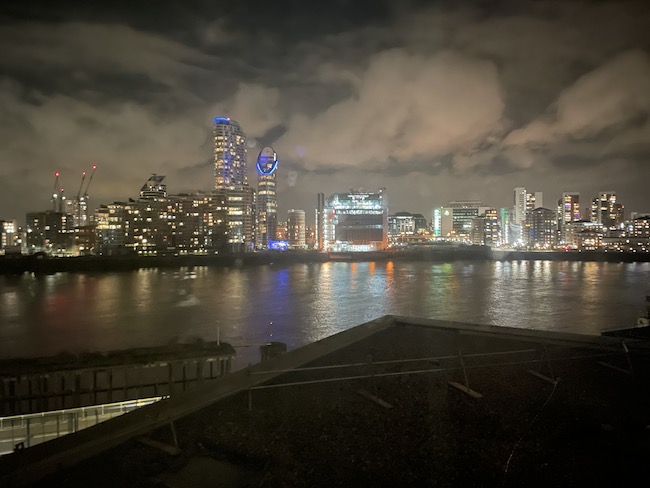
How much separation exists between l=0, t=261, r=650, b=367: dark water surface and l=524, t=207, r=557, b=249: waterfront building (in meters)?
67.5

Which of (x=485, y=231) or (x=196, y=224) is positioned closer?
(x=196, y=224)

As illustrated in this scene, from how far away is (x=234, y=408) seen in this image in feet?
10.6

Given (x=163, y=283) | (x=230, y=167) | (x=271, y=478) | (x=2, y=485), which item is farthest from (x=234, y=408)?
(x=230, y=167)

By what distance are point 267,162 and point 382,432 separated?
9055 centimetres

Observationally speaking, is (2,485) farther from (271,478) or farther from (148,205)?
(148,205)

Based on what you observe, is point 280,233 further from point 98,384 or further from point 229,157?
point 98,384

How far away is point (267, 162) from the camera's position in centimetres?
9069

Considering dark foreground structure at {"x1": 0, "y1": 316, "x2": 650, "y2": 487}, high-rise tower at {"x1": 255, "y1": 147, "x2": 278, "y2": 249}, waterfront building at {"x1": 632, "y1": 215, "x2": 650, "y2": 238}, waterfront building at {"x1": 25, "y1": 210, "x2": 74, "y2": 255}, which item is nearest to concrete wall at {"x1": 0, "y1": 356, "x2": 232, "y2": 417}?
dark foreground structure at {"x1": 0, "y1": 316, "x2": 650, "y2": 487}

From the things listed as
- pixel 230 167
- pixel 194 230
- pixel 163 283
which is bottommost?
pixel 163 283

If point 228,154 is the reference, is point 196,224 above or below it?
below

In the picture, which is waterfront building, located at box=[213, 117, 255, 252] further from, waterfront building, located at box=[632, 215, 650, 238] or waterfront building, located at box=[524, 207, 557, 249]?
waterfront building, located at box=[632, 215, 650, 238]

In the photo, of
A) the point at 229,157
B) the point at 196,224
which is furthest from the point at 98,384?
the point at 229,157

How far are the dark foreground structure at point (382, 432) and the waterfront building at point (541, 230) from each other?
104m

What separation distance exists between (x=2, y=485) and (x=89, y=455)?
42 centimetres
